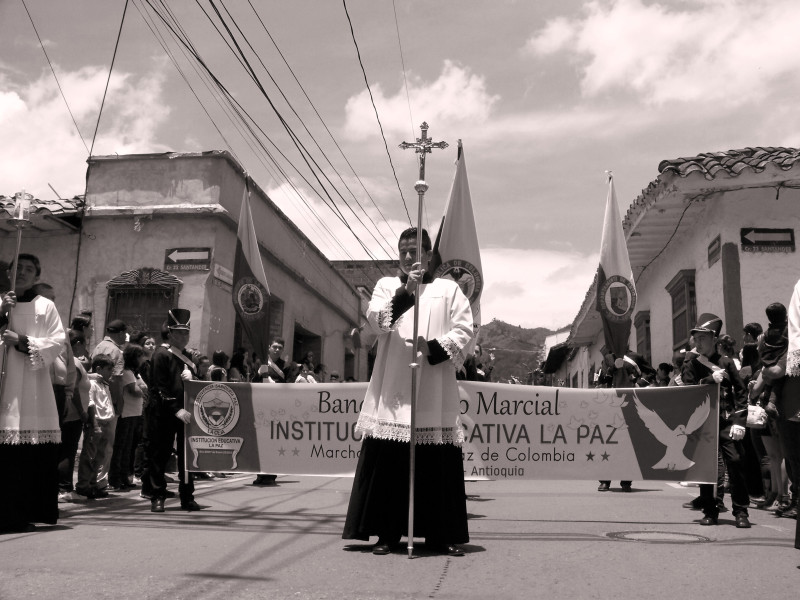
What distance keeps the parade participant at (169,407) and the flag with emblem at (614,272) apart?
4.68 metres

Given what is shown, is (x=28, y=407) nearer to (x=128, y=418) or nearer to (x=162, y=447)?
(x=162, y=447)

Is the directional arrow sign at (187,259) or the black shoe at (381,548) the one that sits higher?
the directional arrow sign at (187,259)

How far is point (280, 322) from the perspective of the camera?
63.6 ft

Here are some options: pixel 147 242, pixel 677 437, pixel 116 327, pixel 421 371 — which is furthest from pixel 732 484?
pixel 147 242

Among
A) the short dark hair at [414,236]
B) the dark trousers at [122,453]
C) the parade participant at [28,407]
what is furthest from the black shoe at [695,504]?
the dark trousers at [122,453]

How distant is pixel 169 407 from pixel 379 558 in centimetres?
321

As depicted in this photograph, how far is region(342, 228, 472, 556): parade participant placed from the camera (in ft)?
16.5

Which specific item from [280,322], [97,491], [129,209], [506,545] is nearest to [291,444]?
[97,491]

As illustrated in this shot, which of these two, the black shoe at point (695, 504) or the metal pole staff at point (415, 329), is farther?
the black shoe at point (695, 504)

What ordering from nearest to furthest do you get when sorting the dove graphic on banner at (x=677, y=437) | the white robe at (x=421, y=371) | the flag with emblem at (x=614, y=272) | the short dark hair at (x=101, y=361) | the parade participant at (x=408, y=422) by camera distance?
the parade participant at (x=408, y=422)
the white robe at (x=421, y=371)
the dove graphic on banner at (x=677, y=437)
the short dark hair at (x=101, y=361)
the flag with emblem at (x=614, y=272)

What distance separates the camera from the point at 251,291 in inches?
459

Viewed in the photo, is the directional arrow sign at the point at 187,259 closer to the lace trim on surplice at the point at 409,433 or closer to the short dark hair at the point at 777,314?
the lace trim on surplice at the point at 409,433

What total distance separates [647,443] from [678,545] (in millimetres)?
1957

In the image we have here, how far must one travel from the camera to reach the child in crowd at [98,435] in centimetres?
813
